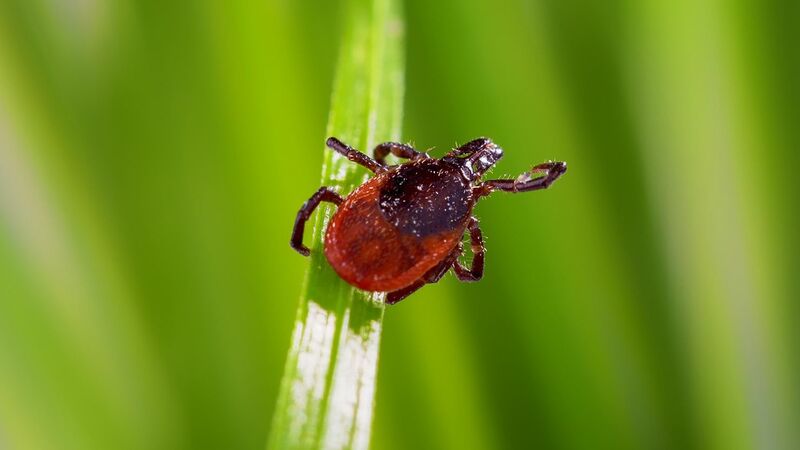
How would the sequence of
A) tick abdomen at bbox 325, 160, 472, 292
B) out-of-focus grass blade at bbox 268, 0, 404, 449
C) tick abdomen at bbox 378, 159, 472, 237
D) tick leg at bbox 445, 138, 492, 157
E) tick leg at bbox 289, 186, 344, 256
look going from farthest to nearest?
tick leg at bbox 445, 138, 492, 157 → tick abdomen at bbox 378, 159, 472, 237 → tick leg at bbox 289, 186, 344, 256 → tick abdomen at bbox 325, 160, 472, 292 → out-of-focus grass blade at bbox 268, 0, 404, 449

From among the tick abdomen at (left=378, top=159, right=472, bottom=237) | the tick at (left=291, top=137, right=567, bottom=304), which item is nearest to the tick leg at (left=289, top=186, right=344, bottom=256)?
the tick at (left=291, top=137, right=567, bottom=304)

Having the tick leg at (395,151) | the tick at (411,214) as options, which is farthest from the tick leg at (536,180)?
the tick leg at (395,151)

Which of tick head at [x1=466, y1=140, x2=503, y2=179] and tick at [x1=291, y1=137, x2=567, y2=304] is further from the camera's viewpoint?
tick head at [x1=466, y1=140, x2=503, y2=179]

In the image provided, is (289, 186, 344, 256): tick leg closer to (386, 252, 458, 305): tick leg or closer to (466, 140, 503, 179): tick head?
(386, 252, 458, 305): tick leg

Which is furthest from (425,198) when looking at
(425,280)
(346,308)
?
(346,308)

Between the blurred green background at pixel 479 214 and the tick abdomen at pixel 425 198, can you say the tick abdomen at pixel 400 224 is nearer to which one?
the tick abdomen at pixel 425 198

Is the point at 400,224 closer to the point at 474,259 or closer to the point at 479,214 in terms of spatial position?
the point at 474,259
